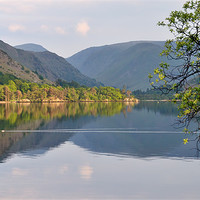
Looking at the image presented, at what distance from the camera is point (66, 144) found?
251 feet

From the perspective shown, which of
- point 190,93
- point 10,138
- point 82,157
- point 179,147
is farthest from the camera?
point 10,138

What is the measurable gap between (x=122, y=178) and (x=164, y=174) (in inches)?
240

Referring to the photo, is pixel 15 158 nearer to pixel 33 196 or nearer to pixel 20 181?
pixel 20 181

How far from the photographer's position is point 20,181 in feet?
131

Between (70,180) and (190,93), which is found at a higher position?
(190,93)

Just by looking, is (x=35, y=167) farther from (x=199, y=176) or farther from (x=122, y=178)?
(x=199, y=176)

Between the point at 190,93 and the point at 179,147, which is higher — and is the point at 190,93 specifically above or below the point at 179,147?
above

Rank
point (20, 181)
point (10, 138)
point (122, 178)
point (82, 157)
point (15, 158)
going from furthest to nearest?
point (10, 138) → point (82, 157) → point (15, 158) → point (122, 178) → point (20, 181)

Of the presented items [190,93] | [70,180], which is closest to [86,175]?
[70,180]

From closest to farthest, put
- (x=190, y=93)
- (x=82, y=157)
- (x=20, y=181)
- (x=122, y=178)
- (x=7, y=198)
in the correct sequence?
(x=190, y=93), (x=7, y=198), (x=20, y=181), (x=122, y=178), (x=82, y=157)

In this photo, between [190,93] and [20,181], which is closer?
[190,93]

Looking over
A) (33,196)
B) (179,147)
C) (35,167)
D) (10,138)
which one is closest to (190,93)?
(33,196)

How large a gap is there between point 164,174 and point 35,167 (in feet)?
56.4

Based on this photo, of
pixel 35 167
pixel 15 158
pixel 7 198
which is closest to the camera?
pixel 7 198
